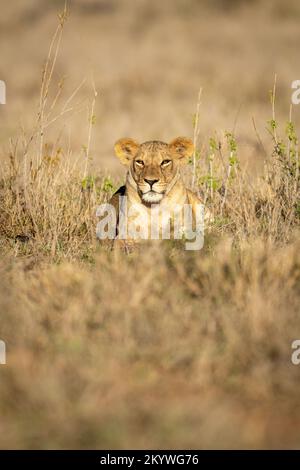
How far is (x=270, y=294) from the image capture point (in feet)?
15.6

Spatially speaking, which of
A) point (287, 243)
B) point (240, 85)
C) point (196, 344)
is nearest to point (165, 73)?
point (240, 85)

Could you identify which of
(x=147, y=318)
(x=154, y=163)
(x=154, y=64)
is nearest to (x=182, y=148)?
(x=154, y=163)

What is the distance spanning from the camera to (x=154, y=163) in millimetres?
7008

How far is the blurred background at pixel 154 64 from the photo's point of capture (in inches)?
666

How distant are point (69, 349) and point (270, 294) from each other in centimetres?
128

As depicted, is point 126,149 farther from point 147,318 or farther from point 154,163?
point 147,318

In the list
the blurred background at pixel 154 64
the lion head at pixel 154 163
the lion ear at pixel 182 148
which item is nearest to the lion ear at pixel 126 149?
the lion head at pixel 154 163

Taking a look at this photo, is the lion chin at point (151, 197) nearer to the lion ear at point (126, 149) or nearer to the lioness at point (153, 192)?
the lioness at point (153, 192)

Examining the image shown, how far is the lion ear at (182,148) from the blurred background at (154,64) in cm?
242

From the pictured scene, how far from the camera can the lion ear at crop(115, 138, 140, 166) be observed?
723 cm

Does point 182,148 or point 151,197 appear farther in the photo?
point 182,148

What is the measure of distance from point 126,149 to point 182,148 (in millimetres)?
517

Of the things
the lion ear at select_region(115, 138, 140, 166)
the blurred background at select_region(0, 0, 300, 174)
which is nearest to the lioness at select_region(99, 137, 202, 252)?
the lion ear at select_region(115, 138, 140, 166)

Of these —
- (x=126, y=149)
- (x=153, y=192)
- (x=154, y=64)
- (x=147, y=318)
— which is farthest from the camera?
(x=154, y=64)
